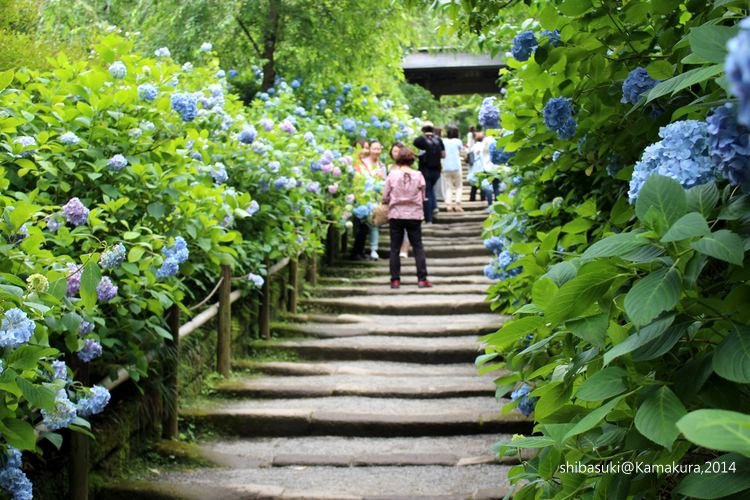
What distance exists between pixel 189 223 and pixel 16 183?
0.83 metres

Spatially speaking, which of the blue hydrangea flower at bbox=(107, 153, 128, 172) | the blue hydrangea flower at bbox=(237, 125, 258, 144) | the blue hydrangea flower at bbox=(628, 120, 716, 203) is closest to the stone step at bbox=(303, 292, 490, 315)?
the blue hydrangea flower at bbox=(237, 125, 258, 144)

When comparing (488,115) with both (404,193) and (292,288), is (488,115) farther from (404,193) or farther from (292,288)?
(404,193)

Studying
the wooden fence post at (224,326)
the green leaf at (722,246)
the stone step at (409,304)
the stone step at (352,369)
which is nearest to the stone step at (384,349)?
the stone step at (352,369)

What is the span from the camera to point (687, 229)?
126 cm

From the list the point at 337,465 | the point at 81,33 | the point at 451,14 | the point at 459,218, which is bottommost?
the point at 337,465

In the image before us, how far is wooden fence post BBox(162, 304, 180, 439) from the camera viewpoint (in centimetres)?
521

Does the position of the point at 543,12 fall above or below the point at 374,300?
above

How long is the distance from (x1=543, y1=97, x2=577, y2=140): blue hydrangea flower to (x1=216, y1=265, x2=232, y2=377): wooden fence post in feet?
12.9

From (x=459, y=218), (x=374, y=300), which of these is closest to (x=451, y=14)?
(x=374, y=300)

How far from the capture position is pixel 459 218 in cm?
1520

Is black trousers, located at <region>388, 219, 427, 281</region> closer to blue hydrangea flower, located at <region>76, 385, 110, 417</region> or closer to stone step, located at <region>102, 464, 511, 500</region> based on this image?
stone step, located at <region>102, 464, 511, 500</region>

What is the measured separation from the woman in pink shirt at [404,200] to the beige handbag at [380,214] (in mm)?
1166

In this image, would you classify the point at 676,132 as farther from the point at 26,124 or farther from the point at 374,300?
the point at 374,300

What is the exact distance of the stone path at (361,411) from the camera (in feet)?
15.9
